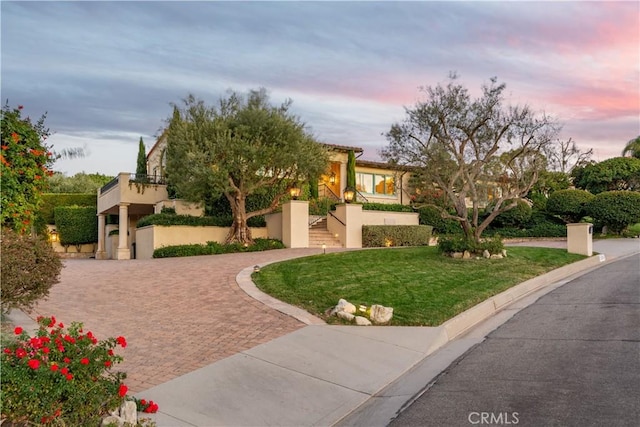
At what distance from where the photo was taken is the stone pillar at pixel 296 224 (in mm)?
22822

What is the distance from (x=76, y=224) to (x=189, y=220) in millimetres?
15582

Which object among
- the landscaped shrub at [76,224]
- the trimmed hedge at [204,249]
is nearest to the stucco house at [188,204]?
the trimmed hedge at [204,249]

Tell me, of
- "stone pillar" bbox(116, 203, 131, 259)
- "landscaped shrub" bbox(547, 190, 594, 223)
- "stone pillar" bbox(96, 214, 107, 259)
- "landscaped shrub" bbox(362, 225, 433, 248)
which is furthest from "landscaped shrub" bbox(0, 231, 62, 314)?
"landscaped shrub" bbox(547, 190, 594, 223)

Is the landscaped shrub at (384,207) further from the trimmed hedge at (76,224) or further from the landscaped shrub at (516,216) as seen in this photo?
the trimmed hedge at (76,224)

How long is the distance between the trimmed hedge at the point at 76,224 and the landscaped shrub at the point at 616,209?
32.7 metres

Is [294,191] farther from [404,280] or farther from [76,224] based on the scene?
[76,224]

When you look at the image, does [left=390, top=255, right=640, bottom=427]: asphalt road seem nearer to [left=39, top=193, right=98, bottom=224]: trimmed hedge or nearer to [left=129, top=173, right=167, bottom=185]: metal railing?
[left=129, top=173, right=167, bottom=185]: metal railing

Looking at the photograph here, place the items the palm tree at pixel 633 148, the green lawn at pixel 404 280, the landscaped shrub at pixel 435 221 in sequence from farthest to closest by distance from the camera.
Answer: the palm tree at pixel 633 148 < the landscaped shrub at pixel 435 221 < the green lawn at pixel 404 280

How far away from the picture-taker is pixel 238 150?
20.5 metres

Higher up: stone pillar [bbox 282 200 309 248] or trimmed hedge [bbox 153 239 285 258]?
stone pillar [bbox 282 200 309 248]

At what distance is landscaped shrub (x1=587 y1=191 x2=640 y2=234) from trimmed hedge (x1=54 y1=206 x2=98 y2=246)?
3274 cm

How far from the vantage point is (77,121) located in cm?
1446

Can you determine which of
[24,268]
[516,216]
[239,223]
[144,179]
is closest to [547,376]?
[24,268]

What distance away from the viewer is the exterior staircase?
23.8 meters
